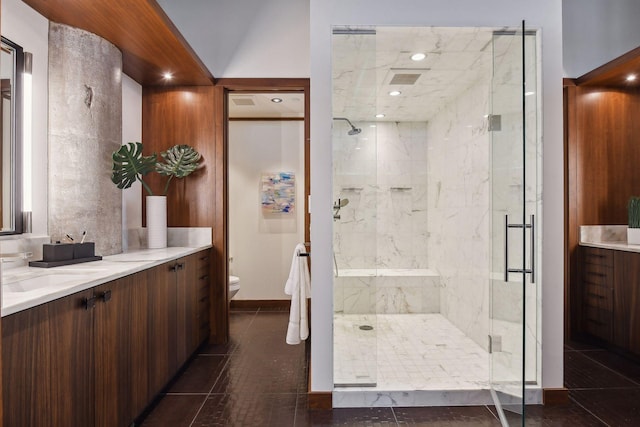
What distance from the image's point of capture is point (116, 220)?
2865 millimetres

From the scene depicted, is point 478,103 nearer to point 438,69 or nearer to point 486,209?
point 438,69

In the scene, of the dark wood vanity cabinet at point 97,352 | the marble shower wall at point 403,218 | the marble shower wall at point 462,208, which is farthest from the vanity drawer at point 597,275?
the dark wood vanity cabinet at point 97,352

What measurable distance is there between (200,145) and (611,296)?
3671 mm

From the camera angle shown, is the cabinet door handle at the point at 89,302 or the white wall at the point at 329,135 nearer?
the cabinet door handle at the point at 89,302

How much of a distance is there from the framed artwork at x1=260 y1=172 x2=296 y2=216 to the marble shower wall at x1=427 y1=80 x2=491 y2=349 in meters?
1.70

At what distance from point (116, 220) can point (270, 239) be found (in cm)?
227

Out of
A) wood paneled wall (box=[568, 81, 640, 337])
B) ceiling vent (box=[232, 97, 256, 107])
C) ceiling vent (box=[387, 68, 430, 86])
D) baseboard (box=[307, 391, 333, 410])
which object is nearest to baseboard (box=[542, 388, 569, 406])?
wood paneled wall (box=[568, 81, 640, 337])

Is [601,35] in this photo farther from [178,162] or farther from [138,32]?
[178,162]

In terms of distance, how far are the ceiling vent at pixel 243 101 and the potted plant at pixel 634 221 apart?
11.8ft

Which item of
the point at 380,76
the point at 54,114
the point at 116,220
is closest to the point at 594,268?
the point at 380,76

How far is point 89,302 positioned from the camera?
1.66 metres

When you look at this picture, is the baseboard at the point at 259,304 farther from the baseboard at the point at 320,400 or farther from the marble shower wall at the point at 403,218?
the baseboard at the point at 320,400

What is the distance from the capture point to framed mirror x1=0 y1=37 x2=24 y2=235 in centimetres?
217

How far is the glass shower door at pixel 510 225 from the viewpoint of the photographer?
62.2 inches
